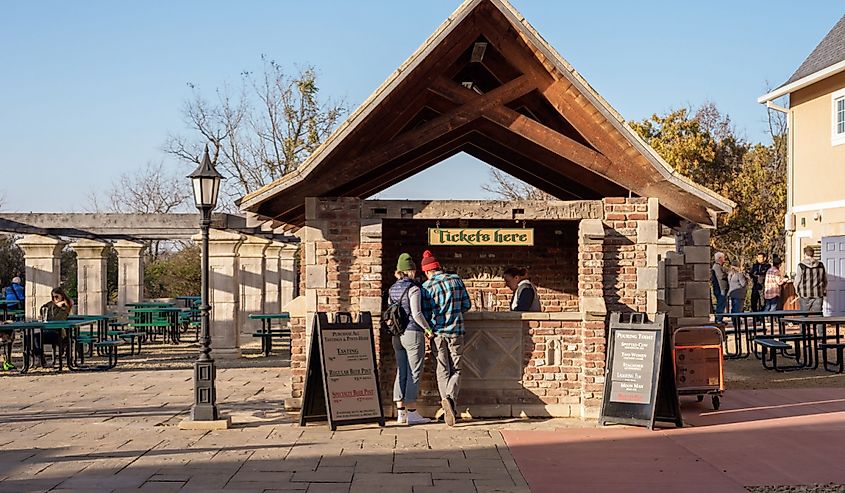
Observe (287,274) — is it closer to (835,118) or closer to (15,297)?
(15,297)

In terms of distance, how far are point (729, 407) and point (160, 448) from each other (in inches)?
258

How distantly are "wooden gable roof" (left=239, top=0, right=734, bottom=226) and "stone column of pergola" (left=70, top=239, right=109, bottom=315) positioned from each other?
423 inches

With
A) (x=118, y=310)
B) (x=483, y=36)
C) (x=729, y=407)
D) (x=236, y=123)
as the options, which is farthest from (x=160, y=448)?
(x=236, y=123)

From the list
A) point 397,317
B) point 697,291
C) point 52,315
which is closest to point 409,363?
point 397,317

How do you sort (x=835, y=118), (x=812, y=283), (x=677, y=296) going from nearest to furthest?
(x=677, y=296), (x=812, y=283), (x=835, y=118)

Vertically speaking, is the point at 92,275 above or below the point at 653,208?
below

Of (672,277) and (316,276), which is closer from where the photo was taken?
(316,276)

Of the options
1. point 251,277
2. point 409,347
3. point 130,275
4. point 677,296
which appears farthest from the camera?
point 130,275

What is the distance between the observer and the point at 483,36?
1066 centimetres

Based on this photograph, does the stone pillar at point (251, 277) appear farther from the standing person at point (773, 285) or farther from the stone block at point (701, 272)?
the standing person at point (773, 285)

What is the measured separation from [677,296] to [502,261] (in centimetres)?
276

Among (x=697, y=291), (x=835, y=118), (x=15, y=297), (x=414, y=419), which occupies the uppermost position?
(x=835, y=118)

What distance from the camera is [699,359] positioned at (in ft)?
38.4

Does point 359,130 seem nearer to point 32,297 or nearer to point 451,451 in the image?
point 451,451
